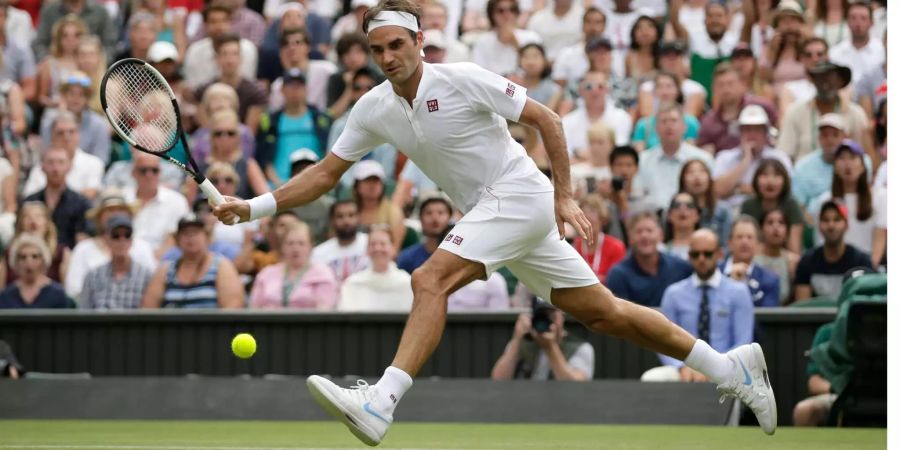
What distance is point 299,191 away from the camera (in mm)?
6859

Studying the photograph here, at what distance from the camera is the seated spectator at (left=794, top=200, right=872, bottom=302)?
10922 mm

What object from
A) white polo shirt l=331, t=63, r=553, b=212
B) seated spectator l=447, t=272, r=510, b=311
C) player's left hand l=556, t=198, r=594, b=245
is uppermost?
white polo shirt l=331, t=63, r=553, b=212

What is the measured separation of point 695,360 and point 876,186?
5307 millimetres

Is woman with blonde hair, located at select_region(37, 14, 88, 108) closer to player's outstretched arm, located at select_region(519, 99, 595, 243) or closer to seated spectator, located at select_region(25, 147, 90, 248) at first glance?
seated spectator, located at select_region(25, 147, 90, 248)

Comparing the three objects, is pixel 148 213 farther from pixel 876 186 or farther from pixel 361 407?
pixel 361 407

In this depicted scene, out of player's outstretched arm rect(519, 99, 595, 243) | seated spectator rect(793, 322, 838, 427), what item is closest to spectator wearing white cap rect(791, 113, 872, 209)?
seated spectator rect(793, 322, 838, 427)

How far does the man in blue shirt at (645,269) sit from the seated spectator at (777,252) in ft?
2.17

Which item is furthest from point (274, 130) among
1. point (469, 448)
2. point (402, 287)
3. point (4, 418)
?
point (469, 448)

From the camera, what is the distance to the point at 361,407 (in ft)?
19.8

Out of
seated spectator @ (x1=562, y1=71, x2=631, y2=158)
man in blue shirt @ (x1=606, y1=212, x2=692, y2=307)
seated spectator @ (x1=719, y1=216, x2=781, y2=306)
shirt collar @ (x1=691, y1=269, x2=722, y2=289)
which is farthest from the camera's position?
seated spectator @ (x1=562, y1=71, x2=631, y2=158)

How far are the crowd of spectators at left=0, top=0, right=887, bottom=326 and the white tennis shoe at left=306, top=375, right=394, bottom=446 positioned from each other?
440 centimetres

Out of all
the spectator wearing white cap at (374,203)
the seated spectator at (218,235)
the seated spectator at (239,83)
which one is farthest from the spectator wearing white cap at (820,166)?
the seated spectator at (239,83)

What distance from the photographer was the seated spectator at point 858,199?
11.5 meters

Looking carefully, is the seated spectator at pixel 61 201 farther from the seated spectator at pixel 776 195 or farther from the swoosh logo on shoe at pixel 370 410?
the swoosh logo on shoe at pixel 370 410
